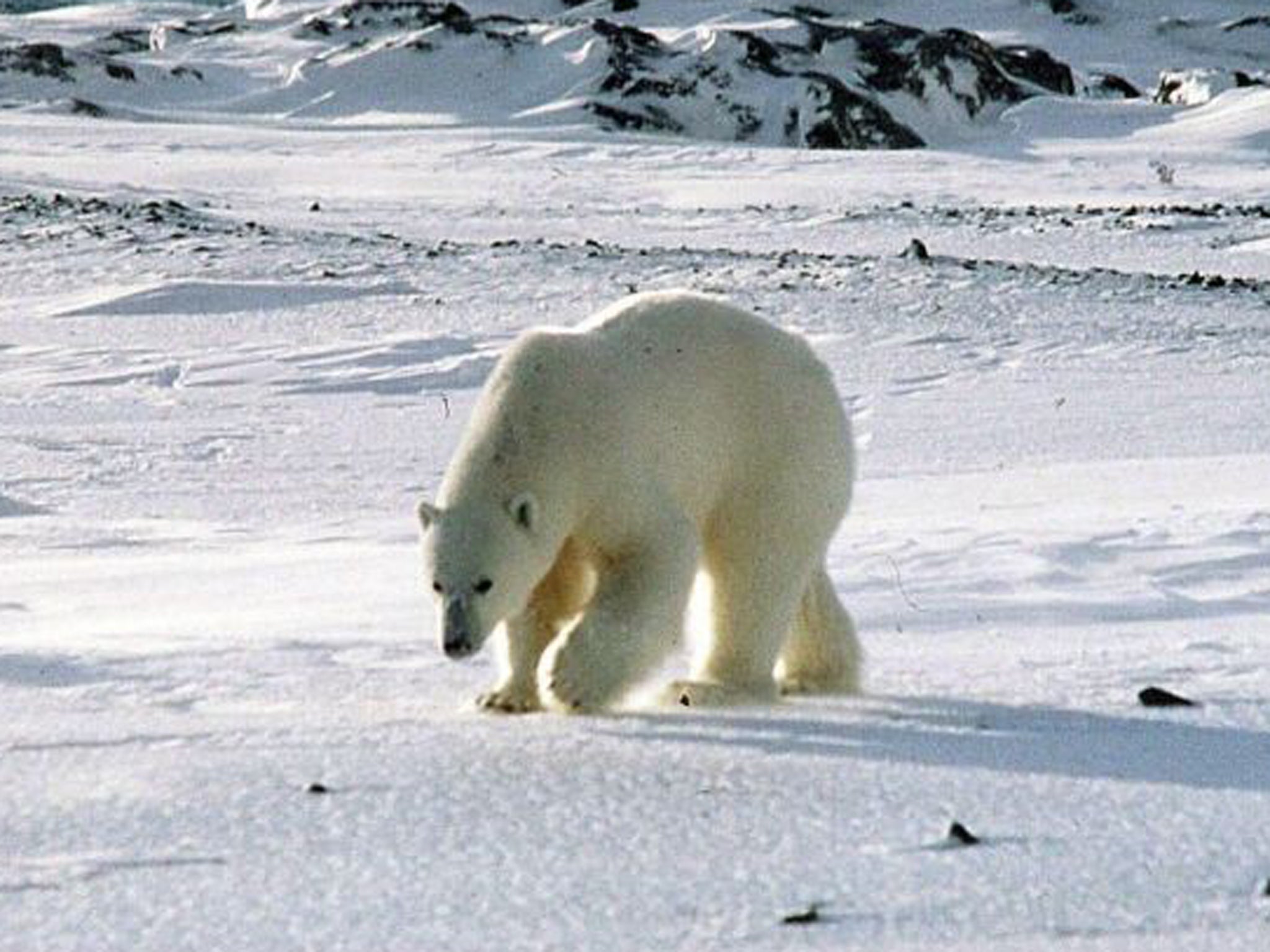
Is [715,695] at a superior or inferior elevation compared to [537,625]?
inferior

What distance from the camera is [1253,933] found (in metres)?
3.02

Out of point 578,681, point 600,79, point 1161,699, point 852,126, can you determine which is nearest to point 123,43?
point 600,79

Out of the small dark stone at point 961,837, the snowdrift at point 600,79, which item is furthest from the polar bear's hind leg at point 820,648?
the snowdrift at point 600,79

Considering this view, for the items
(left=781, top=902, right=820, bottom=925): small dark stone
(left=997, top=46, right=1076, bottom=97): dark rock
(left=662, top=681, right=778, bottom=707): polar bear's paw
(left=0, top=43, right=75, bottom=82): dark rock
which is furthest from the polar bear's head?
(left=997, top=46, right=1076, bottom=97): dark rock

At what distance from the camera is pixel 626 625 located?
4.85 m

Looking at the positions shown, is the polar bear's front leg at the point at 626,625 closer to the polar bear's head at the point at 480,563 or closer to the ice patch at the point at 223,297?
the polar bear's head at the point at 480,563

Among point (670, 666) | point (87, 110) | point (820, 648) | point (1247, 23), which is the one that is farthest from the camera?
point (1247, 23)

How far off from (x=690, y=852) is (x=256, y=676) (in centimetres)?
197

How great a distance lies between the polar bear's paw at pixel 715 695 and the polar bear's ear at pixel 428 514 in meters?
0.62

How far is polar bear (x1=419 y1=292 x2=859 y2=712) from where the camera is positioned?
486 centimetres

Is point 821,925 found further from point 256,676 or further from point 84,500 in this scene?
point 84,500

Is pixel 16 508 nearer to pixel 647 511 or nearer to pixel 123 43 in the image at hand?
pixel 647 511

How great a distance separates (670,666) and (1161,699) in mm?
1670

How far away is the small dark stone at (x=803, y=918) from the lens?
308 centimetres
